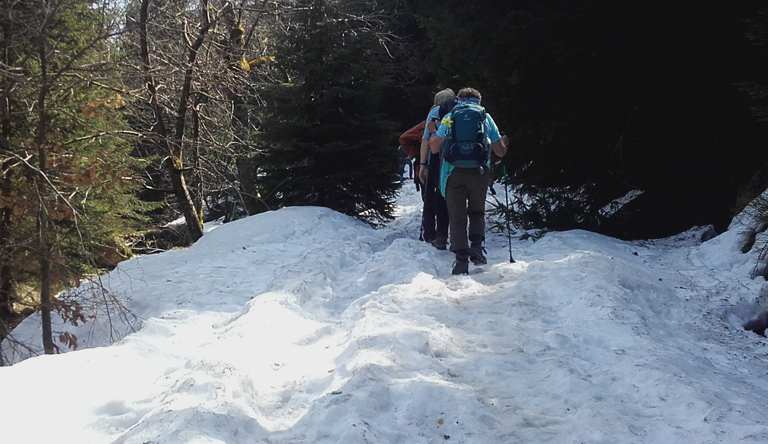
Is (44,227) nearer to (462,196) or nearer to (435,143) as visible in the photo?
(435,143)

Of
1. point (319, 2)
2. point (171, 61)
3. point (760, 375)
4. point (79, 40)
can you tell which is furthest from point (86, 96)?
point (760, 375)

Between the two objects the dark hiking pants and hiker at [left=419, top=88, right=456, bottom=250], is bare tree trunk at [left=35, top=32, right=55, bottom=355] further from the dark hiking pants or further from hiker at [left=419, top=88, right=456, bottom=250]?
the dark hiking pants

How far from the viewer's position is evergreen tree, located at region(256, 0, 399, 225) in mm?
12484

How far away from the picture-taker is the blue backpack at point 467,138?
701cm

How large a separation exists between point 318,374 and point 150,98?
30.4ft

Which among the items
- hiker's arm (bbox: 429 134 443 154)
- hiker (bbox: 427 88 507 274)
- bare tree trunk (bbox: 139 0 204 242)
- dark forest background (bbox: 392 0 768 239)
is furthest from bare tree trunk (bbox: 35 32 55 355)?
dark forest background (bbox: 392 0 768 239)

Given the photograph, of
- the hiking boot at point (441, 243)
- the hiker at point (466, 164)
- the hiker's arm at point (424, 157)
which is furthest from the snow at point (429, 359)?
the hiker's arm at point (424, 157)

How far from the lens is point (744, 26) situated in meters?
7.52

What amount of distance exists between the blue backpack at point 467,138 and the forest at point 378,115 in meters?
1.45

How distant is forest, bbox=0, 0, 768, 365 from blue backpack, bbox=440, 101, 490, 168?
1450mm

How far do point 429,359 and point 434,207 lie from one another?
16.7 ft

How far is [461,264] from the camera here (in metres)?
7.21

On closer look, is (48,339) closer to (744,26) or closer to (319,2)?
(319,2)

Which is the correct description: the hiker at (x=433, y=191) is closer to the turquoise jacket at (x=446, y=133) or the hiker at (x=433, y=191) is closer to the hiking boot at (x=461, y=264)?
the turquoise jacket at (x=446, y=133)
